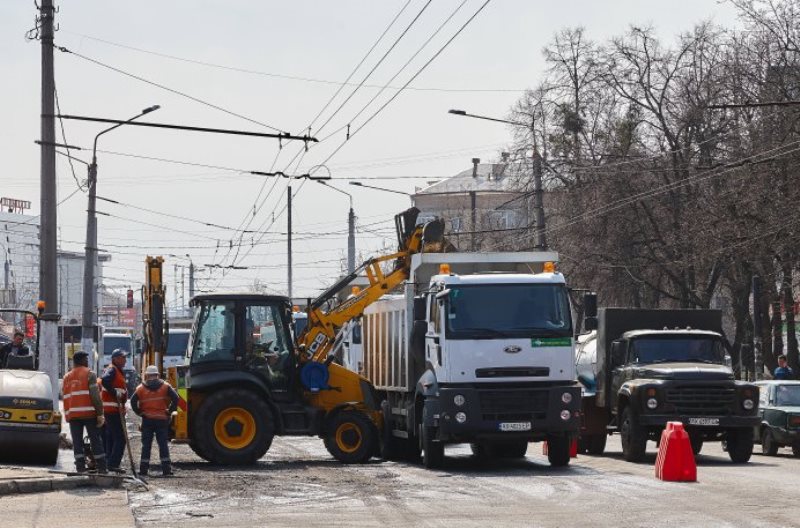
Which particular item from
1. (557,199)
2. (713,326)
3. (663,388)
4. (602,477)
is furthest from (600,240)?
(602,477)

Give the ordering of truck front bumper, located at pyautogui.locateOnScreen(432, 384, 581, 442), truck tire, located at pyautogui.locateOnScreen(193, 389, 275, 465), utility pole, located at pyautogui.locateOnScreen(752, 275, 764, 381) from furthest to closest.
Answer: utility pole, located at pyautogui.locateOnScreen(752, 275, 764, 381)
truck tire, located at pyautogui.locateOnScreen(193, 389, 275, 465)
truck front bumper, located at pyautogui.locateOnScreen(432, 384, 581, 442)

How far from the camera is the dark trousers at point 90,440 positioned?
66.7 ft

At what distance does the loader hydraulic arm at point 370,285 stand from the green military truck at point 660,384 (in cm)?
330

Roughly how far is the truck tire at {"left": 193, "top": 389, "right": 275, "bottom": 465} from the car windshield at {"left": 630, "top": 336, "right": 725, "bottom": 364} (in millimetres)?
6560

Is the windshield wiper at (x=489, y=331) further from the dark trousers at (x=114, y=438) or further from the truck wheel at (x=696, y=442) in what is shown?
the dark trousers at (x=114, y=438)


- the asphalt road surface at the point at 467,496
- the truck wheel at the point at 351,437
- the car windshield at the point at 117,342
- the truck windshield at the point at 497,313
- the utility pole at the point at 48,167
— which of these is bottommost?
the asphalt road surface at the point at 467,496

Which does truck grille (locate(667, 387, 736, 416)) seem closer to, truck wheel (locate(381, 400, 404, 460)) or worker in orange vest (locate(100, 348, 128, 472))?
truck wheel (locate(381, 400, 404, 460))

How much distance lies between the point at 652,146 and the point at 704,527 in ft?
129

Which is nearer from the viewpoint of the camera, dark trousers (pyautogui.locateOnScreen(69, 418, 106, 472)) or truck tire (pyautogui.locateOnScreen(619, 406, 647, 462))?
dark trousers (pyautogui.locateOnScreen(69, 418, 106, 472))

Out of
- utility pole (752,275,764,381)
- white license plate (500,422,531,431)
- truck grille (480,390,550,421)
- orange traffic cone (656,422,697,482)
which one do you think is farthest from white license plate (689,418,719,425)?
utility pole (752,275,764,381)

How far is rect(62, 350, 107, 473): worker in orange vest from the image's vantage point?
66.7 feet

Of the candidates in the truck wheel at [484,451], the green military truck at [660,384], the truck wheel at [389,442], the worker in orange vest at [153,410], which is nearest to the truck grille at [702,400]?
the green military truck at [660,384]

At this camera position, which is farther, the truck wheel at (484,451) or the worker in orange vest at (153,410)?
the truck wheel at (484,451)

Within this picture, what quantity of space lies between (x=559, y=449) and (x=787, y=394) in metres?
7.77
